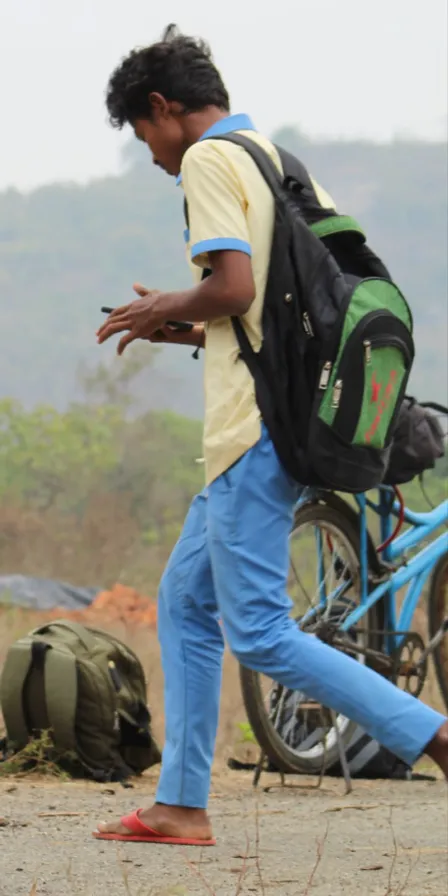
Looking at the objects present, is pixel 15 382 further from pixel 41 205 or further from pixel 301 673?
pixel 301 673

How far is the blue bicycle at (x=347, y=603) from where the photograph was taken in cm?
550

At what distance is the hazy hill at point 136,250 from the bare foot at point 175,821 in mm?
31267

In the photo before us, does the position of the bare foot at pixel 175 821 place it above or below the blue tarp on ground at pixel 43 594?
above

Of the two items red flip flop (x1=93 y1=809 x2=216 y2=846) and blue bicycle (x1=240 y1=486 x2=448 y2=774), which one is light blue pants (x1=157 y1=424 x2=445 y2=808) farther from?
blue bicycle (x1=240 y1=486 x2=448 y2=774)

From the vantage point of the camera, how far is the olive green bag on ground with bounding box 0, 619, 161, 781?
535 cm

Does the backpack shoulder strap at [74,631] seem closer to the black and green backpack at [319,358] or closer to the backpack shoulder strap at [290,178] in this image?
the black and green backpack at [319,358]

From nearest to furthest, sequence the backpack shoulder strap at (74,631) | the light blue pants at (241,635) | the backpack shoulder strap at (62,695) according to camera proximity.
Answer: the light blue pants at (241,635) < the backpack shoulder strap at (62,695) < the backpack shoulder strap at (74,631)

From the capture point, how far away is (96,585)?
55.9 feet

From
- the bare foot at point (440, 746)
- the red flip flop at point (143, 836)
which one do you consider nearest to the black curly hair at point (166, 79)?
the bare foot at point (440, 746)

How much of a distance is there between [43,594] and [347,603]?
893 centimetres

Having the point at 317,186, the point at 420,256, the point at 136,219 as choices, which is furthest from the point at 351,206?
the point at 317,186

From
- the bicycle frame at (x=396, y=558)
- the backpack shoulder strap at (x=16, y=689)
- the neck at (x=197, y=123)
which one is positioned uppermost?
the neck at (x=197, y=123)

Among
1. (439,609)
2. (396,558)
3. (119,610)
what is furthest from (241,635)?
(119,610)

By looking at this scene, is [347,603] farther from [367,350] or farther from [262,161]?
[262,161]
